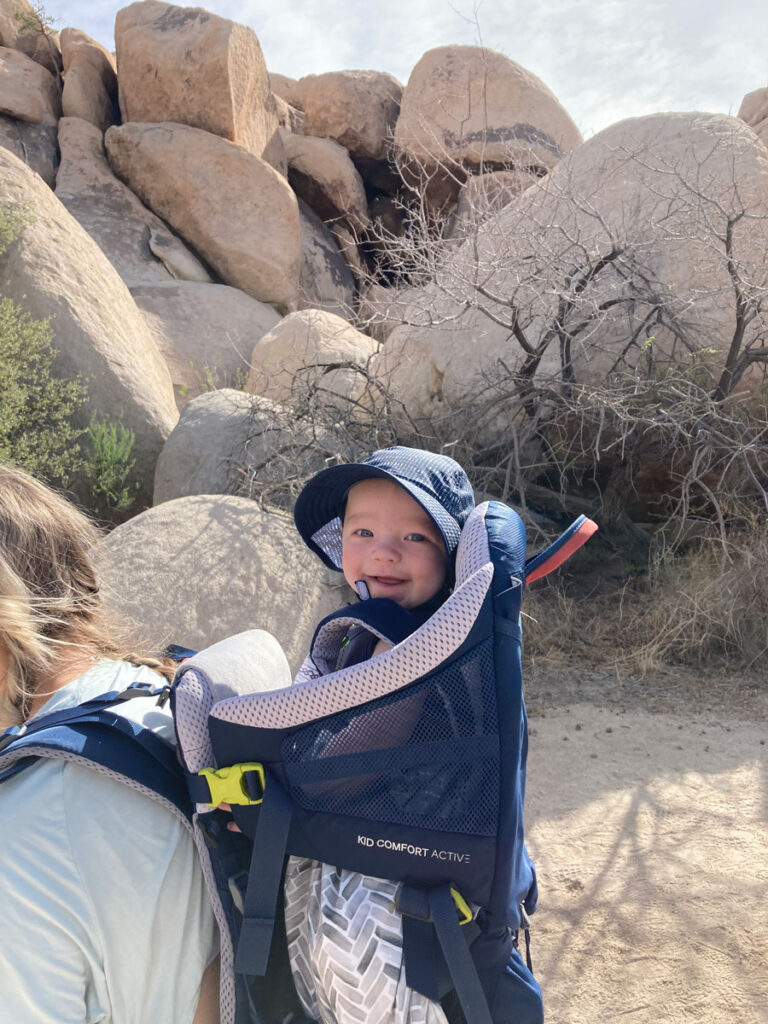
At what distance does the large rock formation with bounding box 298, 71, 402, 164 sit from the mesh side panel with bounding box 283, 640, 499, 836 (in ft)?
48.5

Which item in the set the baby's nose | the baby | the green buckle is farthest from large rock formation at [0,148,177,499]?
the green buckle

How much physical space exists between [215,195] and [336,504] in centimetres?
1185

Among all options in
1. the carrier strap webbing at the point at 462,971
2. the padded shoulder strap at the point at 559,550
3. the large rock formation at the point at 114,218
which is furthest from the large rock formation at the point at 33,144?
the carrier strap webbing at the point at 462,971

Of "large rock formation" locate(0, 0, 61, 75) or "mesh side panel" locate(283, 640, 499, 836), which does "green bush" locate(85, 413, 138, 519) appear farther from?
"large rock formation" locate(0, 0, 61, 75)

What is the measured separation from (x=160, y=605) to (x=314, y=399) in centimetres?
219

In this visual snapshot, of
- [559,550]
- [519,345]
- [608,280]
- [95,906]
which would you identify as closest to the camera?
[95,906]

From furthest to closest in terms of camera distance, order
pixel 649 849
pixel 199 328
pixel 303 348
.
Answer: pixel 199 328 → pixel 303 348 → pixel 649 849

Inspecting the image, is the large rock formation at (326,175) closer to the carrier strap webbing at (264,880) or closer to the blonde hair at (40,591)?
the blonde hair at (40,591)

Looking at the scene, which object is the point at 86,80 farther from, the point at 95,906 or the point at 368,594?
the point at 95,906

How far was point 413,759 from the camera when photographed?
1030 millimetres

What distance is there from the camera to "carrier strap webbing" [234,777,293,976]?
3.13 ft

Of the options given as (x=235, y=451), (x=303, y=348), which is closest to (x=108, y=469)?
(x=235, y=451)

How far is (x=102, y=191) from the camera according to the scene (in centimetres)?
1213

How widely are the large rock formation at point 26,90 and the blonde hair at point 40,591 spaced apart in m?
13.1
